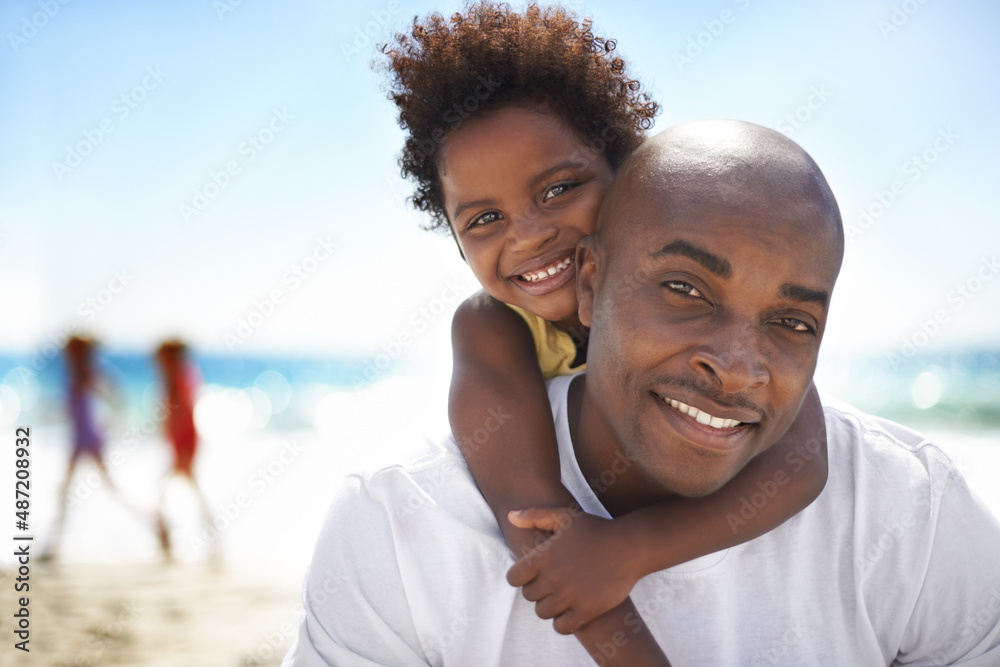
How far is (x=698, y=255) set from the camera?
6.14ft

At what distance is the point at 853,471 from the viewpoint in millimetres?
2154

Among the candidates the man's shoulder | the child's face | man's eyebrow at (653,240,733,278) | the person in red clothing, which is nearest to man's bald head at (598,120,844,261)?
man's eyebrow at (653,240,733,278)

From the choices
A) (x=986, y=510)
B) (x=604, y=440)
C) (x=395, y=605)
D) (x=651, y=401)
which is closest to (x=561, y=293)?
(x=604, y=440)

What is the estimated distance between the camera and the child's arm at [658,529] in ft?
6.15

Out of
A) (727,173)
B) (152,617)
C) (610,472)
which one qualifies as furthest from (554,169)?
(152,617)

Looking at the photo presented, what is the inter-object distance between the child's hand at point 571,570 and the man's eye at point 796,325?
710 mm

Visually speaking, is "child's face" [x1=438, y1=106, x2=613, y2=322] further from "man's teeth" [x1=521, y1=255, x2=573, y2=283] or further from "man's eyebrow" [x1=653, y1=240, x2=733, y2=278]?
"man's eyebrow" [x1=653, y1=240, x2=733, y2=278]

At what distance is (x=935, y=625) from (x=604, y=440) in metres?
1.05

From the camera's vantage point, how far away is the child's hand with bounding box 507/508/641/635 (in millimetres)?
1854

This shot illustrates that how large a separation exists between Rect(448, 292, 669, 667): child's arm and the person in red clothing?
7161 millimetres

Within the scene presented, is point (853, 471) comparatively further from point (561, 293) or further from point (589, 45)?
point (589, 45)

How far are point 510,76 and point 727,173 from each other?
3.93ft

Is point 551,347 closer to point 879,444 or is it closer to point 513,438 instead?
point 513,438

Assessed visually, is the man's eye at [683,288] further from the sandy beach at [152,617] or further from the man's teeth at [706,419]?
the sandy beach at [152,617]
